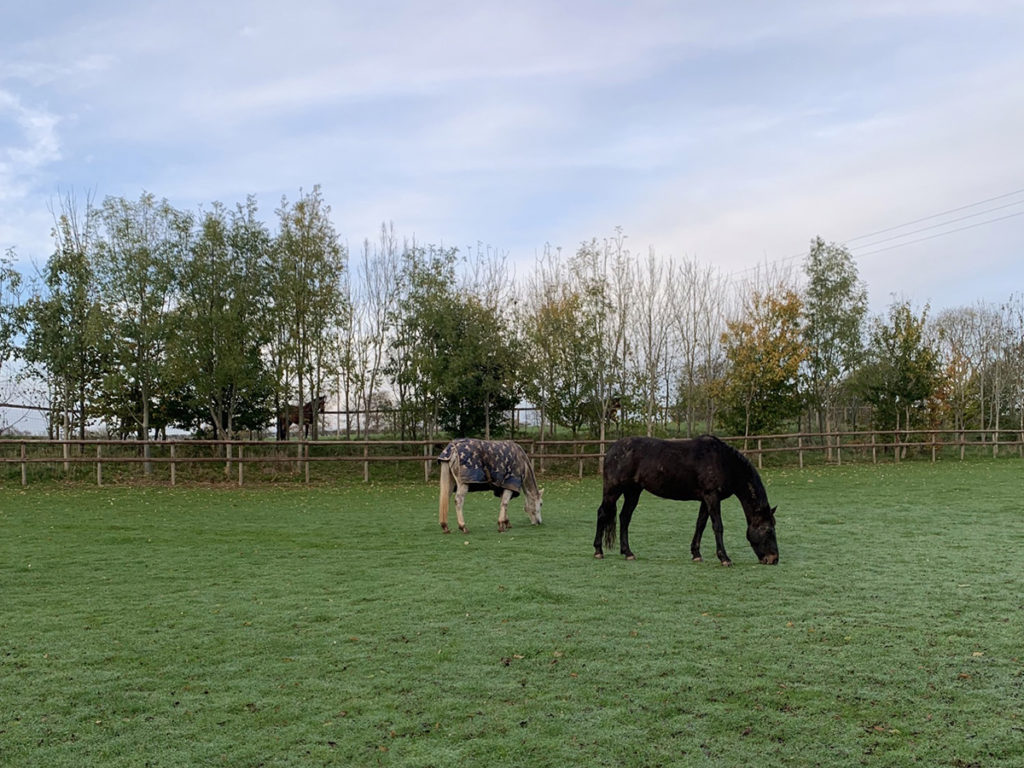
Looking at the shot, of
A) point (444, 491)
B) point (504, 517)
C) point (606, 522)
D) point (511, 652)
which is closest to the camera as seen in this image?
point (511, 652)

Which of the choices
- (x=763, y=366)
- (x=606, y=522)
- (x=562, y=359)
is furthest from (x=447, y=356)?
(x=606, y=522)

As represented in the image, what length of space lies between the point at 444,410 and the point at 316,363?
15.0 ft

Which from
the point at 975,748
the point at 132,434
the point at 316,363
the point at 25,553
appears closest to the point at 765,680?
the point at 975,748

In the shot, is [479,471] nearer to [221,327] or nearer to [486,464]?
[486,464]

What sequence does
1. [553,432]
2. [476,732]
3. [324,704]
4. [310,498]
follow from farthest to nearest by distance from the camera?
[553,432]
[310,498]
[324,704]
[476,732]

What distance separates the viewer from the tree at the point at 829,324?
105 feet

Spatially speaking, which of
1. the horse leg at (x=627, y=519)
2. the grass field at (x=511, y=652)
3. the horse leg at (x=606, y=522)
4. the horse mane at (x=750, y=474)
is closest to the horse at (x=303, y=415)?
the grass field at (x=511, y=652)

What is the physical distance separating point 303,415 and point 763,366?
16.9m

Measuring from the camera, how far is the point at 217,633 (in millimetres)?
5602

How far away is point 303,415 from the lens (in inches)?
1045

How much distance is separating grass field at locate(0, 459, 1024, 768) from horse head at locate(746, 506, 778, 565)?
17cm

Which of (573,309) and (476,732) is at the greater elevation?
(573,309)

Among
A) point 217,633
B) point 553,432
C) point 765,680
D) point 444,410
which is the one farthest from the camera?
point 553,432

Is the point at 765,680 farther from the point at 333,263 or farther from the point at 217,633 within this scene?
the point at 333,263
